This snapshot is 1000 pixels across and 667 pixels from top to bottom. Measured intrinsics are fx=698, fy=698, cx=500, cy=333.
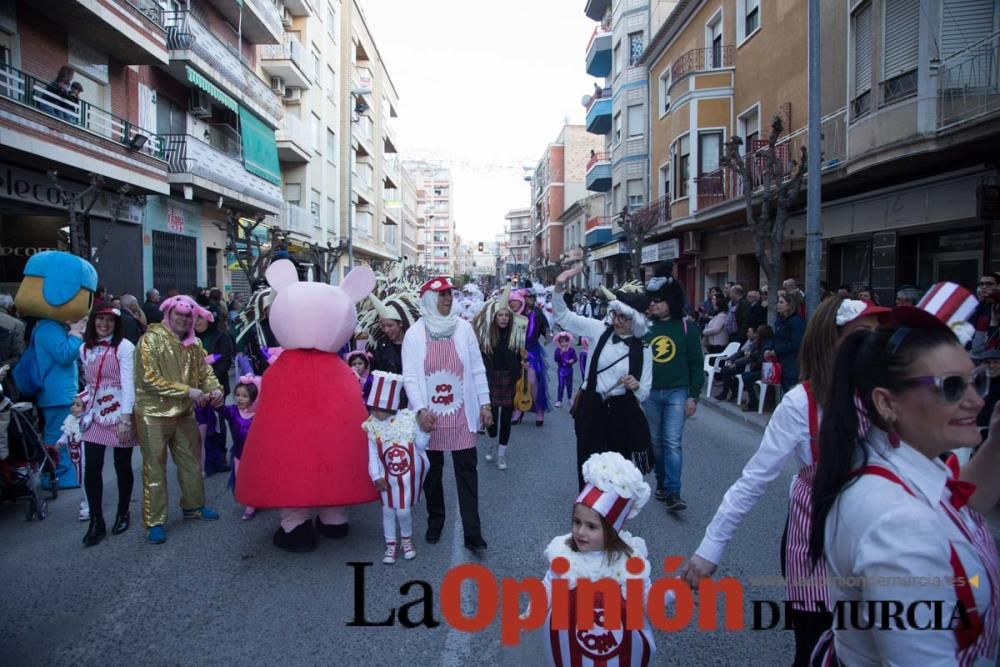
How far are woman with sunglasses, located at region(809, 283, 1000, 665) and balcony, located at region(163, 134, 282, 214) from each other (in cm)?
1960

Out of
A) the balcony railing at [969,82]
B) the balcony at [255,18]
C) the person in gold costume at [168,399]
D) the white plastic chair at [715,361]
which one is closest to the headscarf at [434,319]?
the person in gold costume at [168,399]

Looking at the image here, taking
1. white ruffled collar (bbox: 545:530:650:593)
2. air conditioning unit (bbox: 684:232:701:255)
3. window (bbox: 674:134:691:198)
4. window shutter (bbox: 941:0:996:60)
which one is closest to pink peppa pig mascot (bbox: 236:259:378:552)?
white ruffled collar (bbox: 545:530:650:593)

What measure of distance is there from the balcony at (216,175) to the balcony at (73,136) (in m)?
0.66

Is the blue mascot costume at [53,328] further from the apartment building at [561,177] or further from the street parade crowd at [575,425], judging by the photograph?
the apartment building at [561,177]

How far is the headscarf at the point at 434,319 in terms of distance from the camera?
4.99 metres

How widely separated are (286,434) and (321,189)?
3154cm

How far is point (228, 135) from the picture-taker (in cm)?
2328

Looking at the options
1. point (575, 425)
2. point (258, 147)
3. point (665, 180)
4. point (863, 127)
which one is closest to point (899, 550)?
point (575, 425)

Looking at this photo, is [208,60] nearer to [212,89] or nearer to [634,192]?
[212,89]

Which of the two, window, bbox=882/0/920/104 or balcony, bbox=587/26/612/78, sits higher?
balcony, bbox=587/26/612/78

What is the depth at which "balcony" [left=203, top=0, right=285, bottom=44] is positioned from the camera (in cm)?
2223

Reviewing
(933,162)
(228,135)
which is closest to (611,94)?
(228,135)

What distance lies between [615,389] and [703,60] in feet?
63.3

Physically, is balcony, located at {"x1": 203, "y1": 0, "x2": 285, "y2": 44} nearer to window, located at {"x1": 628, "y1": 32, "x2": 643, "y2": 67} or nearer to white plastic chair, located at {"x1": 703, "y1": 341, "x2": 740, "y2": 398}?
window, located at {"x1": 628, "y1": 32, "x2": 643, "y2": 67}
